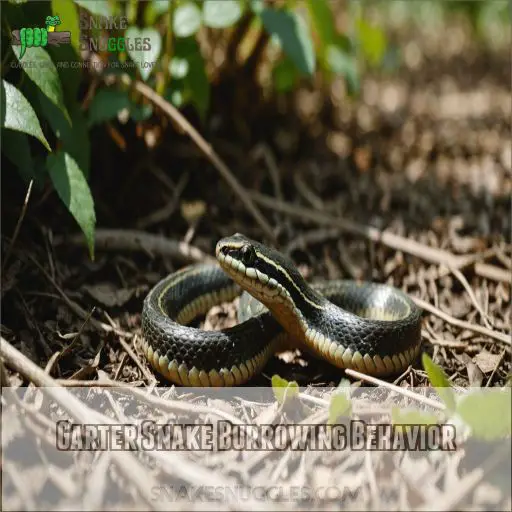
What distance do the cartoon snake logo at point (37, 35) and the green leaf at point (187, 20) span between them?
158cm

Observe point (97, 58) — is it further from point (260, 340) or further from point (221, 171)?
point (260, 340)

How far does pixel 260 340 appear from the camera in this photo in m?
6.07

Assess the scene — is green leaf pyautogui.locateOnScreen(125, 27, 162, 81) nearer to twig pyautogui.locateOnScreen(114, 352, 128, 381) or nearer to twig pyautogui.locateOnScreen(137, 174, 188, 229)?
twig pyautogui.locateOnScreen(137, 174, 188, 229)

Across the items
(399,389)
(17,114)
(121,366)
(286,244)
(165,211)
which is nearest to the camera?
(17,114)

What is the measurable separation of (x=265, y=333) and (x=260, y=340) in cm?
12

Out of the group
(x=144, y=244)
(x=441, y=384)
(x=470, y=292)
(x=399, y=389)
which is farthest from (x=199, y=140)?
(x=441, y=384)

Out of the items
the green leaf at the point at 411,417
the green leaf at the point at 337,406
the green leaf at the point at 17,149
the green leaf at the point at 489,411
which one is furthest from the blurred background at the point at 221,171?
the green leaf at the point at 489,411

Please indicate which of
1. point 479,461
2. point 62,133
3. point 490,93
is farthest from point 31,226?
point 490,93

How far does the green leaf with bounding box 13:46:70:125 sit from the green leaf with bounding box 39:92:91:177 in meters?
0.50

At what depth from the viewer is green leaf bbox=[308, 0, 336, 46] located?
8.90m

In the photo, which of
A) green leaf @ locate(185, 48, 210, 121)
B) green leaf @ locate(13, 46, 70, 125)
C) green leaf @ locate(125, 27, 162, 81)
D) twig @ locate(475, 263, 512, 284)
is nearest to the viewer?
green leaf @ locate(13, 46, 70, 125)

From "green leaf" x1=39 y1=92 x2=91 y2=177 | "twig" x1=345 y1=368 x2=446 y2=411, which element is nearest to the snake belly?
"twig" x1=345 y1=368 x2=446 y2=411

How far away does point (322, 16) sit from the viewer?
9070 millimetres

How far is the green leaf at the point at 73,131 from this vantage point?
6227mm
